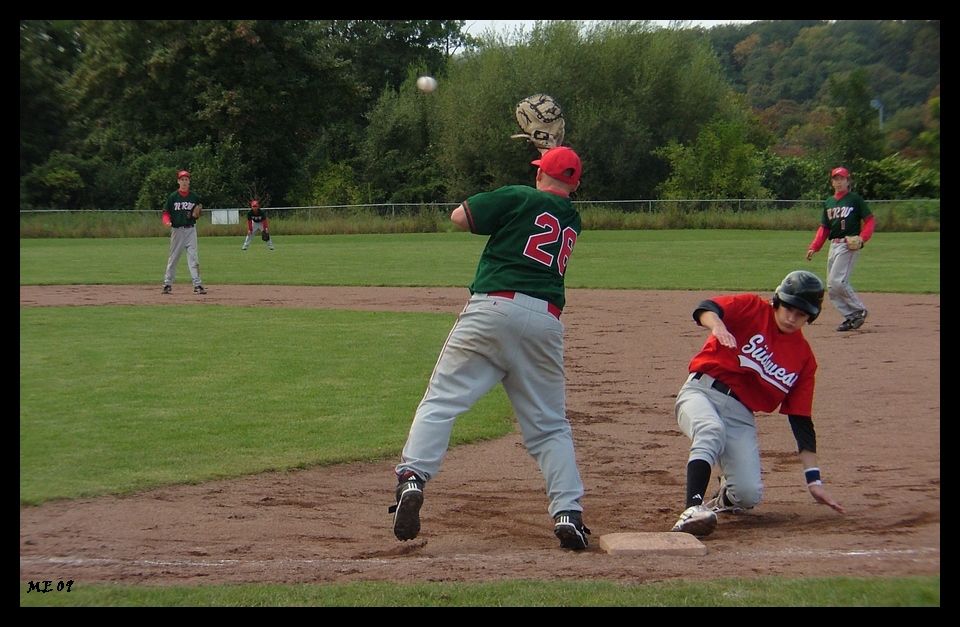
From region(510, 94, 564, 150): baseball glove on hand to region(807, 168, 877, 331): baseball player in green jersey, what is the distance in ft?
24.1

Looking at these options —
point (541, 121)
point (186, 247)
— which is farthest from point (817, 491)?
point (186, 247)

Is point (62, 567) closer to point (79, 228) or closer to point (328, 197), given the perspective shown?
point (79, 228)

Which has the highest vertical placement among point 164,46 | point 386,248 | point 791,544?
point 164,46

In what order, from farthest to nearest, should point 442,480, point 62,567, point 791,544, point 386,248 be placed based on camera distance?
point 386,248
point 442,480
point 791,544
point 62,567

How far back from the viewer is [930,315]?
566 inches

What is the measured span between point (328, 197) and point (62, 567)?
1869 inches

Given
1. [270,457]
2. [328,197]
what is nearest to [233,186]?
[328,197]

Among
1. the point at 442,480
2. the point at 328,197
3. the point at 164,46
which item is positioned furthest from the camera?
the point at 328,197

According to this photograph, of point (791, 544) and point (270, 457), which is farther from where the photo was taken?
point (270, 457)

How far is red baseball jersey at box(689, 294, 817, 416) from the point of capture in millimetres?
5363

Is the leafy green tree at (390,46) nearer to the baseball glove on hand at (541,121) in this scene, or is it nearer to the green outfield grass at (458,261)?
the green outfield grass at (458,261)

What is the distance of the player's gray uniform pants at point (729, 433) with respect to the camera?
17.3 ft

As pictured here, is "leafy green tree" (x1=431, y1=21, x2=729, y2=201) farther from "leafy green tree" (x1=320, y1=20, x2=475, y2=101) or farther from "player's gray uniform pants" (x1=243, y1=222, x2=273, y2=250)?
"player's gray uniform pants" (x1=243, y1=222, x2=273, y2=250)

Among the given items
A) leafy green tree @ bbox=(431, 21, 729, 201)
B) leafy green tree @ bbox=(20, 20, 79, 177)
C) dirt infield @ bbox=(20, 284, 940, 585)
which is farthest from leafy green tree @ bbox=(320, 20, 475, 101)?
dirt infield @ bbox=(20, 284, 940, 585)
